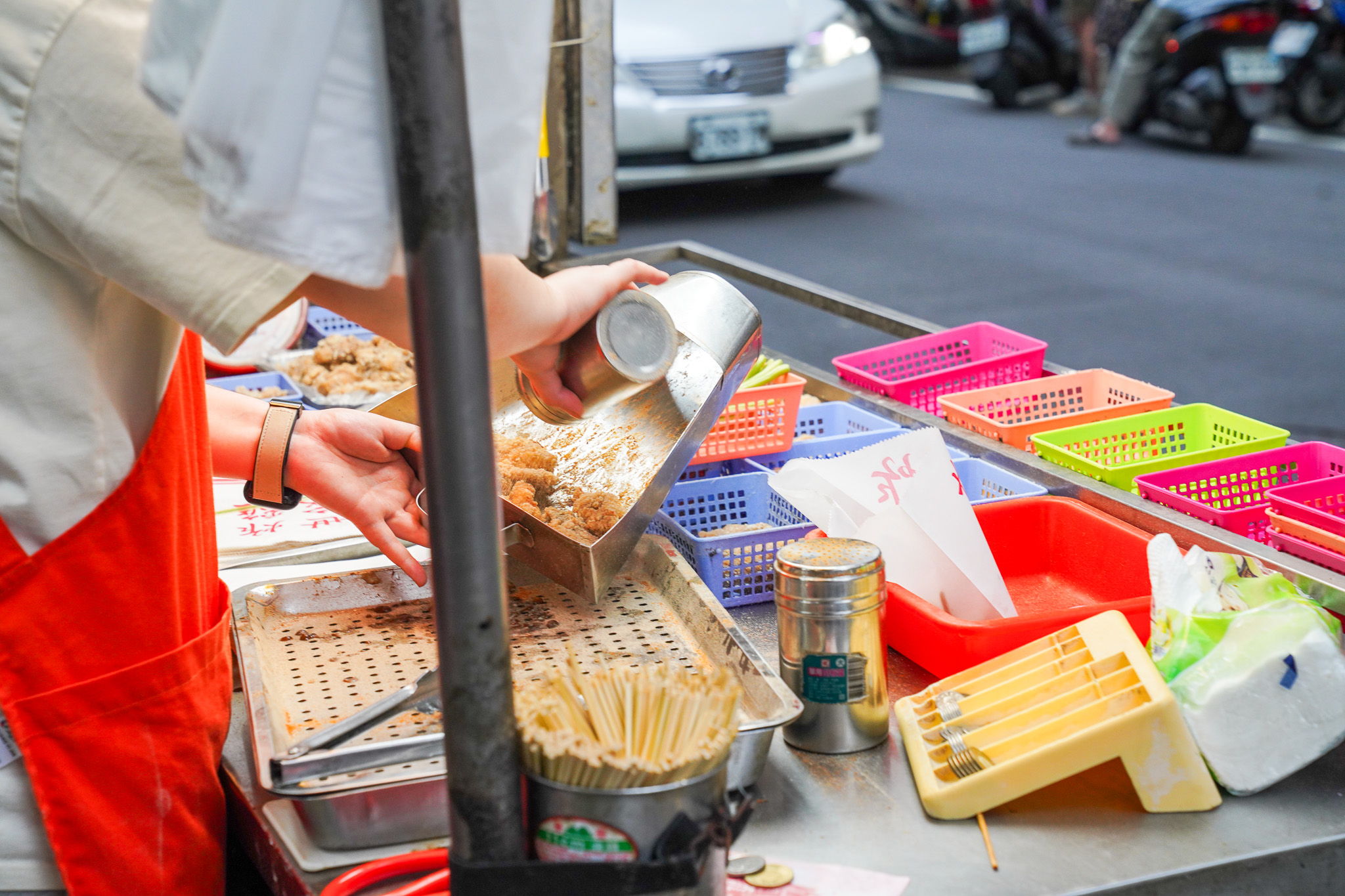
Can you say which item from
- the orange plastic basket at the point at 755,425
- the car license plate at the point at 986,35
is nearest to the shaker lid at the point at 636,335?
the orange plastic basket at the point at 755,425

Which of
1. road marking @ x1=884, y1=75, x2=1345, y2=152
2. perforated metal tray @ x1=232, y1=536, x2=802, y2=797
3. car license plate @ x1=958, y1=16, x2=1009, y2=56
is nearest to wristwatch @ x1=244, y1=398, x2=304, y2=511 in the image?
perforated metal tray @ x1=232, y1=536, x2=802, y2=797

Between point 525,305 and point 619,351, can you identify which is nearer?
point 525,305

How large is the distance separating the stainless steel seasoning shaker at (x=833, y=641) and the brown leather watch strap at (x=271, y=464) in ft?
1.97

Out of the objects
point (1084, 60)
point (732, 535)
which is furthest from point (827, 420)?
point (1084, 60)

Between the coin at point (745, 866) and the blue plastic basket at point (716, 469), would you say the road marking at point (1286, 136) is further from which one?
the coin at point (745, 866)

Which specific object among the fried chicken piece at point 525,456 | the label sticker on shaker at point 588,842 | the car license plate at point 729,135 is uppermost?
the label sticker on shaker at point 588,842

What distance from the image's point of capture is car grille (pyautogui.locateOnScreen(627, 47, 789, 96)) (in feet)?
22.9

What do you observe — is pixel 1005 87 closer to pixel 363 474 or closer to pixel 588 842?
pixel 363 474

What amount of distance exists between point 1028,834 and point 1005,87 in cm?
1098

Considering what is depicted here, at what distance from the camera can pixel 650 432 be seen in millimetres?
1567

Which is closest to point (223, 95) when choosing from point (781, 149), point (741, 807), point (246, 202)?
point (246, 202)

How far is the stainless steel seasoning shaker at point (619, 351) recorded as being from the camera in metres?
1.17

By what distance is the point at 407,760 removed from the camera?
111cm

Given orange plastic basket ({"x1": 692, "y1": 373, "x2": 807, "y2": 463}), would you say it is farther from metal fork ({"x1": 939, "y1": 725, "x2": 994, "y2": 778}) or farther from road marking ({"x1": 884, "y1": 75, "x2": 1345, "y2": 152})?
road marking ({"x1": 884, "y1": 75, "x2": 1345, "y2": 152})
